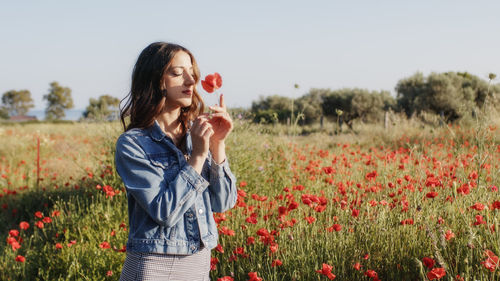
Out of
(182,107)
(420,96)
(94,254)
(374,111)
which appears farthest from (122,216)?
(374,111)

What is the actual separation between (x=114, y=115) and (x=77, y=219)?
2502 mm

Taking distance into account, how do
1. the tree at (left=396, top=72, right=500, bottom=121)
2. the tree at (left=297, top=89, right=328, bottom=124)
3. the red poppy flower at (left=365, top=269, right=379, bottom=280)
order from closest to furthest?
the red poppy flower at (left=365, top=269, right=379, bottom=280) → the tree at (left=396, top=72, right=500, bottom=121) → the tree at (left=297, top=89, right=328, bottom=124)

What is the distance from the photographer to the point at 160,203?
5.05ft

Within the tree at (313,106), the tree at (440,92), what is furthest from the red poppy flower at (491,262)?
the tree at (313,106)

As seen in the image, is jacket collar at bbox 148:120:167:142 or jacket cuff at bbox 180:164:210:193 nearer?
jacket cuff at bbox 180:164:210:193

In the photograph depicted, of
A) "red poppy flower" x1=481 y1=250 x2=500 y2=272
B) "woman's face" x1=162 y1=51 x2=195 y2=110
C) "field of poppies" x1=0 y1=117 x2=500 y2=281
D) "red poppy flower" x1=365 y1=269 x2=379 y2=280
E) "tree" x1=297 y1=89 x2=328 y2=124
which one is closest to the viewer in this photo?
"red poppy flower" x1=481 y1=250 x2=500 y2=272

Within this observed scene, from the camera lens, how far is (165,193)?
156cm

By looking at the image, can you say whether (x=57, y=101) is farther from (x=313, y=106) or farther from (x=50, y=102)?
(x=313, y=106)

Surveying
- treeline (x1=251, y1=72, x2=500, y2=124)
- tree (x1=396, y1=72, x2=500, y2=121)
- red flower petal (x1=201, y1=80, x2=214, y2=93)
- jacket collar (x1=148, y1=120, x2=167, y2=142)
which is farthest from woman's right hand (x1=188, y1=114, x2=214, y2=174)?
tree (x1=396, y1=72, x2=500, y2=121)

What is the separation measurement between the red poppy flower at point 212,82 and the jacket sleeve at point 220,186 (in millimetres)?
338

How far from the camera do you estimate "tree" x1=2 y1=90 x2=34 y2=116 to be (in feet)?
212

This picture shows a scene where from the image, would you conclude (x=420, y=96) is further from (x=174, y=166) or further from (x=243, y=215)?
(x=174, y=166)

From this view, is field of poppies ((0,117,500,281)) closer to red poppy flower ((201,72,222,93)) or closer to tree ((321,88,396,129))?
red poppy flower ((201,72,222,93))

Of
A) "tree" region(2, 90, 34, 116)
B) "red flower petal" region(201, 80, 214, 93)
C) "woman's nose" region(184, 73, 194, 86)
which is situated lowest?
"tree" region(2, 90, 34, 116)
